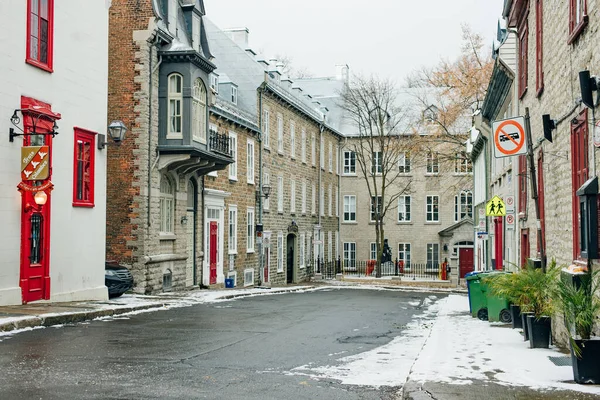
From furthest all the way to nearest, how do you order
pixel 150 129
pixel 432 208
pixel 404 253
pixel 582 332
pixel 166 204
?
pixel 432 208
pixel 404 253
pixel 166 204
pixel 150 129
pixel 582 332

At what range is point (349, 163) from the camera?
54094 millimetres

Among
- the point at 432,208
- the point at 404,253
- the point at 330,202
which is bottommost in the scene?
the point at 404,253

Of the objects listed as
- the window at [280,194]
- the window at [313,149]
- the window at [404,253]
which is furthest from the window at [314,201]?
the window at [404,253]

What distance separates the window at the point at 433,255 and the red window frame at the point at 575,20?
140 ft

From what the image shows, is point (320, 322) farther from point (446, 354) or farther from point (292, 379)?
point (292, 379)

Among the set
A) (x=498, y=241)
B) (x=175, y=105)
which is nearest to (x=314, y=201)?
(x=498, y=241)

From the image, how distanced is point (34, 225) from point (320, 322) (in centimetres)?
648

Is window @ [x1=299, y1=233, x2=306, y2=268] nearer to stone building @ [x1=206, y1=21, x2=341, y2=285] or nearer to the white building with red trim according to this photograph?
stone building @ [x1=206, y1=21, x2=341, y2=285]

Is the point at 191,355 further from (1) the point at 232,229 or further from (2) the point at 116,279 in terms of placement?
(1) the point at 232,229

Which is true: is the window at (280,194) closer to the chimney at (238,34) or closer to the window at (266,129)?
the window at (266,129)

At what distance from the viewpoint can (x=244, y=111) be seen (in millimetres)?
34031

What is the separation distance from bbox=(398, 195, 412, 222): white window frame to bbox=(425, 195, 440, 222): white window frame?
1217mm

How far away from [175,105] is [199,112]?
43.7 inches

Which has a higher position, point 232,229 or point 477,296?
point 232,229
